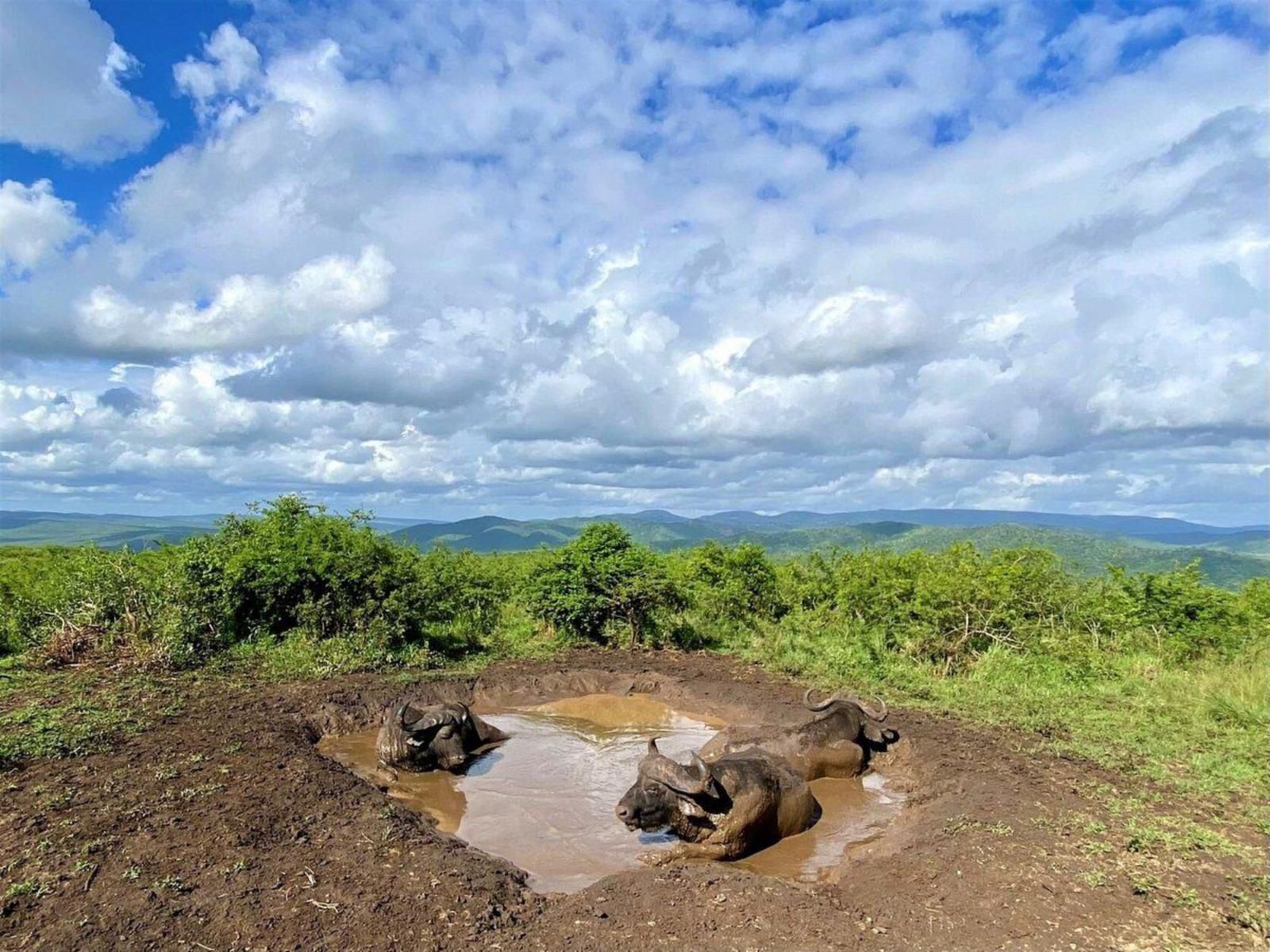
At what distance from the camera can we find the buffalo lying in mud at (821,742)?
986 cm

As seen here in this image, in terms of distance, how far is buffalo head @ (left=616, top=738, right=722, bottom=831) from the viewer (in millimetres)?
7441

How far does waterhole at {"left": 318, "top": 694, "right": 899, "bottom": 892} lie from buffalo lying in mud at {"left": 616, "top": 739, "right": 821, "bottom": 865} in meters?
0.29

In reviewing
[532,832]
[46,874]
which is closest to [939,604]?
[532,832]

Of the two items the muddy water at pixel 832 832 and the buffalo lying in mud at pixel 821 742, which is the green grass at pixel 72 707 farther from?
the muddy water at pixel 832 832

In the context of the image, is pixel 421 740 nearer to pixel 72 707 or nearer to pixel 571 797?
pixel 571 797

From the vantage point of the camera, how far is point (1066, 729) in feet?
34.9

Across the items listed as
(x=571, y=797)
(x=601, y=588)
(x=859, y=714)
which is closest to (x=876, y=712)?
(x=859, y=714)

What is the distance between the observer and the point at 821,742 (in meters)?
10.0

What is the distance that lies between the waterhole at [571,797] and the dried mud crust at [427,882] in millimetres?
636

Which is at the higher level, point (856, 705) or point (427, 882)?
point (427, 882)

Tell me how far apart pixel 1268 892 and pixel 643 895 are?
16.4ft

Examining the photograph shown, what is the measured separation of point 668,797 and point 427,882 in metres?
2.49

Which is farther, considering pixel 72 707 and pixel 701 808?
pixel 72 707

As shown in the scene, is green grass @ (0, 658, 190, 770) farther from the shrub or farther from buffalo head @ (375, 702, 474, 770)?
the shrub
